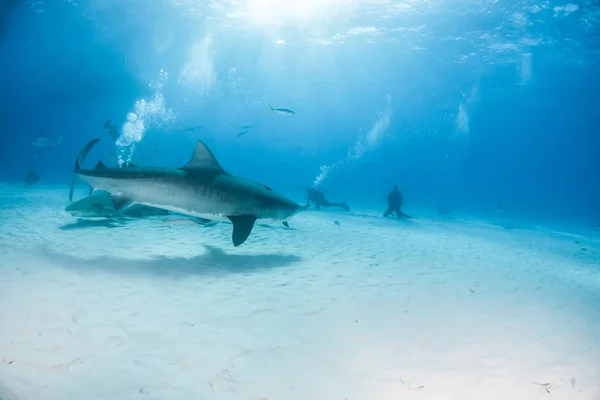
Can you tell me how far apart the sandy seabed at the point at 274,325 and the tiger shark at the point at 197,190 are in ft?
3.84

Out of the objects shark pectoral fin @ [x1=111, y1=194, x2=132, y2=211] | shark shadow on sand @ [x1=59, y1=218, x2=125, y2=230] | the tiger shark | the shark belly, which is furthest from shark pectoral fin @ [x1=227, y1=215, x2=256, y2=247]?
shark shadow on sand @ [x1=59, y1=218, x2=125, y2=230]

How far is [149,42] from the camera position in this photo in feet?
121

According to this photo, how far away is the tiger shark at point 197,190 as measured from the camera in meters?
6.05

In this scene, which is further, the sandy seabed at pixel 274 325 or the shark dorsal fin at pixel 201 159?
the shark dorsal fin at pixel 201 159

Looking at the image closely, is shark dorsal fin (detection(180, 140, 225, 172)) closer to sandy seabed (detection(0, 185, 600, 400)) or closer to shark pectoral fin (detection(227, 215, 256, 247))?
shark pectoral fin (detection(227, 215, 256, 247))

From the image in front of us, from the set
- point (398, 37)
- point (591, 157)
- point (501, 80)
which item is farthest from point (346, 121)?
point (591, 157)

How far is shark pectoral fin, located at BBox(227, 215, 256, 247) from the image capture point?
5.97 m

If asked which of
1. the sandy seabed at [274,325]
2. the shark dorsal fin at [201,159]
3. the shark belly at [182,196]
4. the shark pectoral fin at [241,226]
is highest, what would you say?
the shark dorsal fin at [201,159]

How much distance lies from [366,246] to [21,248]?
8.78 m

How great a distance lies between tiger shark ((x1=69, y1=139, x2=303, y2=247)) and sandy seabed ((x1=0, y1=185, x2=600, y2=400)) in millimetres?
1172

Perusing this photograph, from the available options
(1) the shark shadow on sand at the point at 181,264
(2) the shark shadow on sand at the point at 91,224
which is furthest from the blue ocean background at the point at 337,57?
(1) the shark shadow on sand at the point at 181,264

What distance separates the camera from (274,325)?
4.32m

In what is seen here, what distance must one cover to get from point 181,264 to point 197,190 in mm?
1661

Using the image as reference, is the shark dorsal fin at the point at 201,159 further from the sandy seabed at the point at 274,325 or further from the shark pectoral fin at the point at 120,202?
the sandy seabed at the point at 274,325
